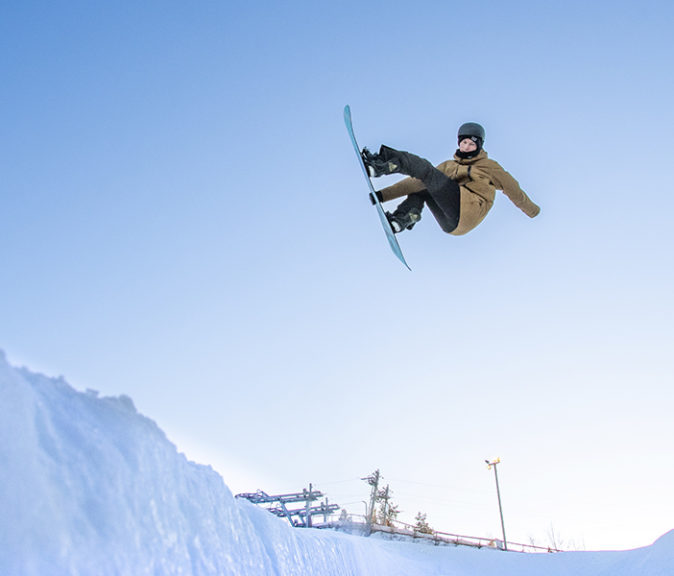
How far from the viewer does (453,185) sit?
16.9 ft

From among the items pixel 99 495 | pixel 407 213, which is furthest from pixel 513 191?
pixel 99 495

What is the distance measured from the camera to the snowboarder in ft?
16.4

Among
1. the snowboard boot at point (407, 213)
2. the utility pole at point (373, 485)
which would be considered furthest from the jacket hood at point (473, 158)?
the utility pole at point (373, 485)

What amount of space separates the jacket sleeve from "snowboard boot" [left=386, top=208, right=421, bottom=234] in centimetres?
95

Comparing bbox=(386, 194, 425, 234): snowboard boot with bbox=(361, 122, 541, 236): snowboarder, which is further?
bbox=(386, 194, 425, 234): snowboard boot

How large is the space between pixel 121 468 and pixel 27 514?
1.84 ft

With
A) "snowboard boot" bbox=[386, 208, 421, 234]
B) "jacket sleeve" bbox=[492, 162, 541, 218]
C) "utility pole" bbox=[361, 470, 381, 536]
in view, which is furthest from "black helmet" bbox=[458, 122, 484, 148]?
"utility pole" bbox=[361, 470, 381, 536]

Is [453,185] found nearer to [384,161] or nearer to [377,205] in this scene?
[384,161]

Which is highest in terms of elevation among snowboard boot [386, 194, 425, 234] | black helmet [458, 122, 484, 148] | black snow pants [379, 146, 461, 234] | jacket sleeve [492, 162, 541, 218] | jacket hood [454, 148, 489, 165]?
black helmet [458, 122, 484, 148]

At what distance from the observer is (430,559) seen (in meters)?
19.6

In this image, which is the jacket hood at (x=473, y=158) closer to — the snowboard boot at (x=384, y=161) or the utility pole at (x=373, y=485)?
the snowboard boot at (x=384, y=161)

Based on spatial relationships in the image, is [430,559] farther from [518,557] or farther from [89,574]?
[89,574]

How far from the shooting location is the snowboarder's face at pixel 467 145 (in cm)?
563

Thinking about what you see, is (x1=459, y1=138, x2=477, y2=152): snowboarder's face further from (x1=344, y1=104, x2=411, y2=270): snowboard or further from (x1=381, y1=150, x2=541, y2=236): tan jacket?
(x1=344, y1=104, x2=411, y2=270): snowboard
